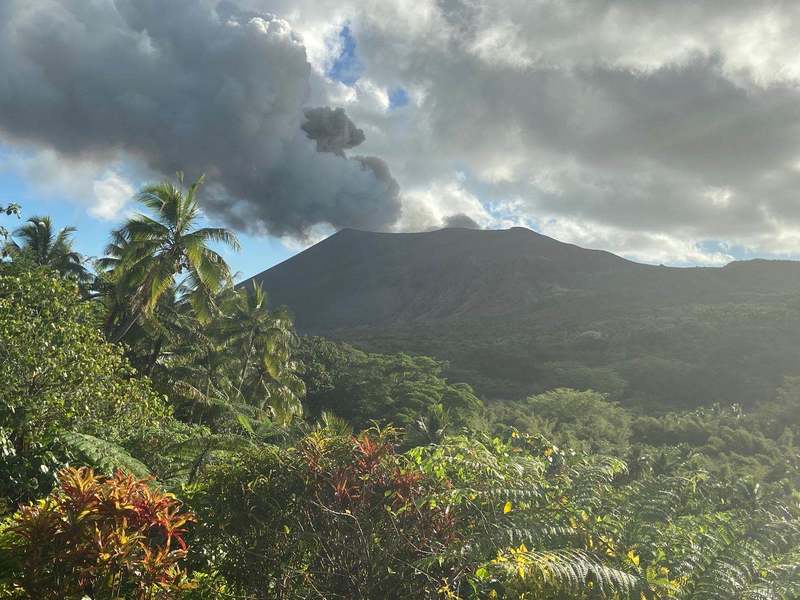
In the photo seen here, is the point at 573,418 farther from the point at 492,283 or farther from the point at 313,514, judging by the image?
the point at 492,283

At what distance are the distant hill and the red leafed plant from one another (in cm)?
5359

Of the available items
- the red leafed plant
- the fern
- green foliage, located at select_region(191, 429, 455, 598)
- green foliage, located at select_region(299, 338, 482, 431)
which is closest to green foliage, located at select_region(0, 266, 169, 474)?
the fern

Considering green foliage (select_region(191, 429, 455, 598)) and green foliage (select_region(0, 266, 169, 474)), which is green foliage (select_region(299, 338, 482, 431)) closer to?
green foliage (select_region(0, 266, 169, 474))

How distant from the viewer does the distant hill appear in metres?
58.7

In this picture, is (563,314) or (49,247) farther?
(563,314)

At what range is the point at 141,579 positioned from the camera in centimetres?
307

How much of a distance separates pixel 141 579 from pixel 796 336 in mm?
77981

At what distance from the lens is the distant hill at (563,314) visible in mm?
58656

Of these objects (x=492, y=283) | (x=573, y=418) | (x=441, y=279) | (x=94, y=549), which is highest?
(x=441, y=279)

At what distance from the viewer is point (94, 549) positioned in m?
2.99

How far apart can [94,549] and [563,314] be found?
106580mm

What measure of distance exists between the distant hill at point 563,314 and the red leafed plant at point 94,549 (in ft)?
176

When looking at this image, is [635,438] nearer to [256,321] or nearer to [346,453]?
[256,321]

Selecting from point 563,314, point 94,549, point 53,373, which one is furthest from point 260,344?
point 563,314
